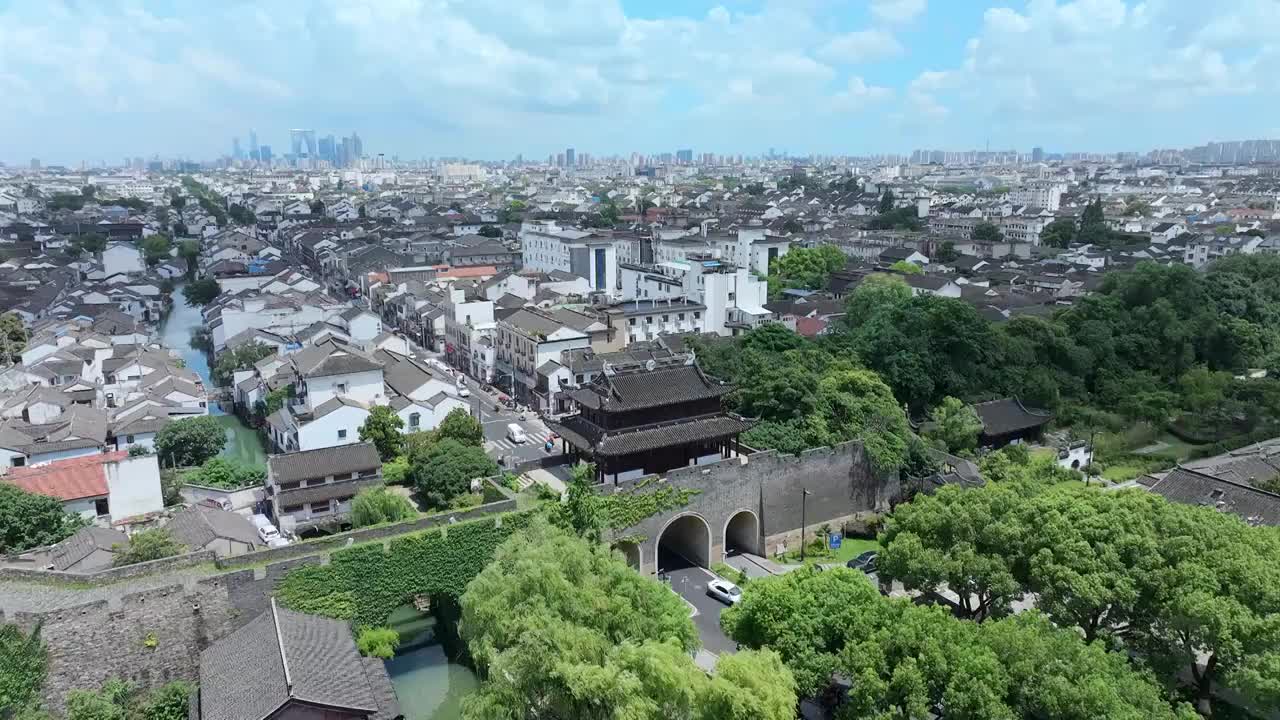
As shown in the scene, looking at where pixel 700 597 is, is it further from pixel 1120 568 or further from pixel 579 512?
pixel 1120 568

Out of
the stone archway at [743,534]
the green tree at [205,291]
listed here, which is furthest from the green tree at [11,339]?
the stone archway at [743,534]

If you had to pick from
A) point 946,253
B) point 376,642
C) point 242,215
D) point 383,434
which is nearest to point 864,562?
point 376,642

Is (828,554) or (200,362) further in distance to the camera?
(200,362)

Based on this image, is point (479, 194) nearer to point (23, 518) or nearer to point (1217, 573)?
point (23, 518)

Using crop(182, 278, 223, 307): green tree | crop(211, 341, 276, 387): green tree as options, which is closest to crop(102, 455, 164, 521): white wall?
crop(211, 341, 276, 387): green tree

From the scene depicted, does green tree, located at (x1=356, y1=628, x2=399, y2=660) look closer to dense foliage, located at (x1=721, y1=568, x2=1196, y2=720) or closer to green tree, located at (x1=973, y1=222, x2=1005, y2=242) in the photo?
dense foliage, located at (x1=721, y1=568, x2=1196, y2=720)
